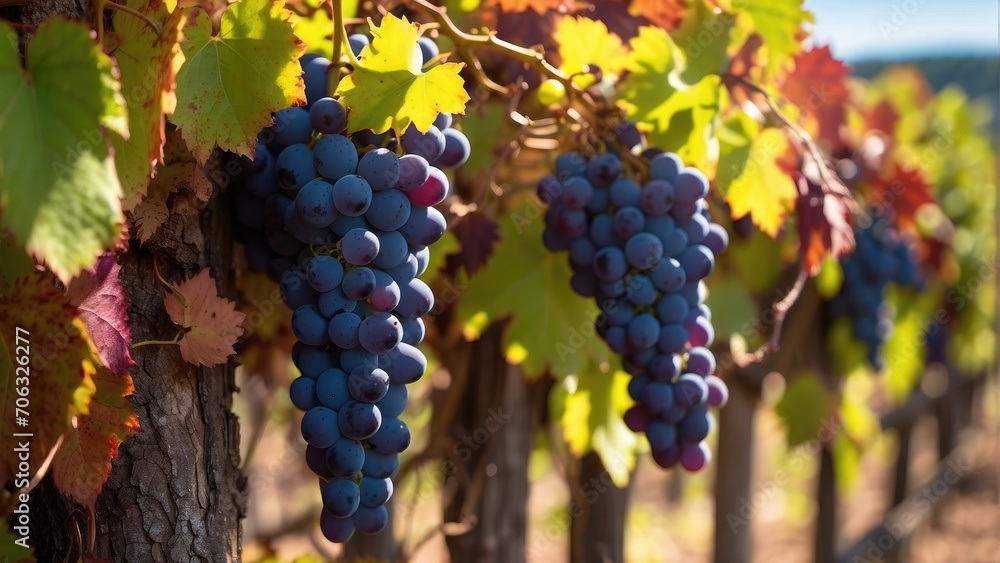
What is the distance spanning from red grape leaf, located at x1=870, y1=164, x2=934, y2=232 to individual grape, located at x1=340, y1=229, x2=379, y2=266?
1.51 meters

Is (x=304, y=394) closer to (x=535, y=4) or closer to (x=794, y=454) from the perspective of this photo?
(x=535, y=4)

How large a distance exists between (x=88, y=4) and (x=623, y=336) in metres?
0.65

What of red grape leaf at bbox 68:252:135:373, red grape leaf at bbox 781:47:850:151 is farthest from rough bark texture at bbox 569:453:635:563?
red grape leaf at bbox 68:252:135:373

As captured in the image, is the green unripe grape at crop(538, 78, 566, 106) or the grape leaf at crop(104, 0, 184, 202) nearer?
the grape leaf at crop(104, 0, 184, 202)

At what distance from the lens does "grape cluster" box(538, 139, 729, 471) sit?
0.94 meters

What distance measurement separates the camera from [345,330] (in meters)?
0.72

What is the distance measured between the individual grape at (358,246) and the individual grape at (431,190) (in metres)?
0.07

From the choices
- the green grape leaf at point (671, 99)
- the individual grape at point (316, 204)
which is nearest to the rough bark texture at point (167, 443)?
the individual grape at point (316, 204)

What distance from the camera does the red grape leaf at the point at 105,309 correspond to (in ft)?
2.17

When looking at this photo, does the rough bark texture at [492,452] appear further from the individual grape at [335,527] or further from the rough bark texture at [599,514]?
the individual grape at [335,527]

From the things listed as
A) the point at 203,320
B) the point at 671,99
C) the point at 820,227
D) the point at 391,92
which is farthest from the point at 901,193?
the point at 203,320

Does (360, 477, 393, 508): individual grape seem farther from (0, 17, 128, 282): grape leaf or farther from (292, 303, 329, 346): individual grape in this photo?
(0, 17, 128, 282): grape leaf

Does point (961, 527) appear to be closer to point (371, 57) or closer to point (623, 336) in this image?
point (623, 336)

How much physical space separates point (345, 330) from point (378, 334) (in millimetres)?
30
